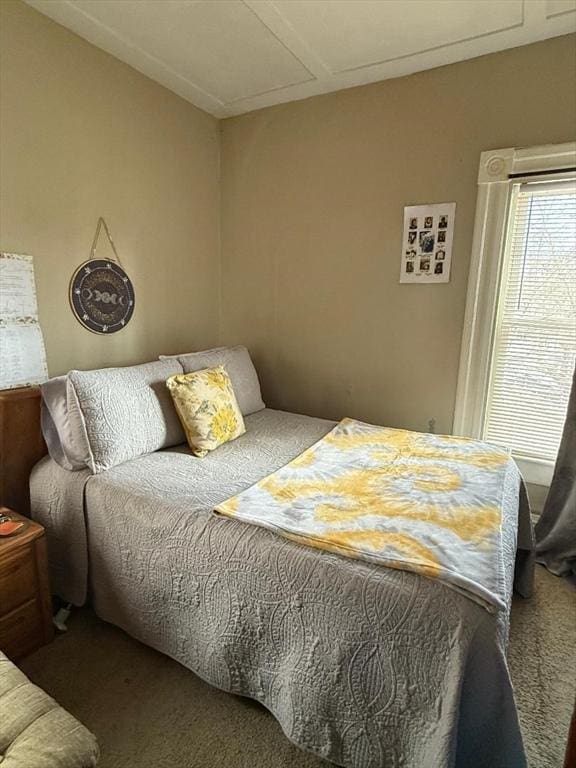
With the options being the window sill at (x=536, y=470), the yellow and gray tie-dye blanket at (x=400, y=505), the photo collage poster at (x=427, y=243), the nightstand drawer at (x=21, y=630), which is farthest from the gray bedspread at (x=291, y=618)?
the photo collage poster at (x=427, y=243)

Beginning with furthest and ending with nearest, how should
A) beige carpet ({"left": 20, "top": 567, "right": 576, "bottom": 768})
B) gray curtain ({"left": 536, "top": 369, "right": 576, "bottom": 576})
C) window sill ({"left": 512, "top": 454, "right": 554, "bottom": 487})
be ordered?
window sill ({"left": 512, "top": 454, "right": 554, "bottom": 487}) → gray curtain ({"left": 536, "top": 369, "right": 576, "bottom": 576}) → beige carpet ({"left": 20, "top": 567, "right": 576, "bottom": 768})

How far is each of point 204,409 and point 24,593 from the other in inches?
39.5

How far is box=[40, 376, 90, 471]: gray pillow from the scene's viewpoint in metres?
1.75

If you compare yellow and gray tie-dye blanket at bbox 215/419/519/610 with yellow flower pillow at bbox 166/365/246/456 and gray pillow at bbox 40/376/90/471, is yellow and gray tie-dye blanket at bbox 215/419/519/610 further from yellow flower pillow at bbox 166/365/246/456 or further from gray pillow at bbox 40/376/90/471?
gray pillow at bbox 40/376/90/471

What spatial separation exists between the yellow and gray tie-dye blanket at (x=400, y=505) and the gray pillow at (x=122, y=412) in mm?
604

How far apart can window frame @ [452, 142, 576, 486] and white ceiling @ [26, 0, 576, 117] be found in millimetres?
545

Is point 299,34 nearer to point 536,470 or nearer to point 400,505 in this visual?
point 400,505

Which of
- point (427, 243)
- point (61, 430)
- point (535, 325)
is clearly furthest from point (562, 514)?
point (61, 430)

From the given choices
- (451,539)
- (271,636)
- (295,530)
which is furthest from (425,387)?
(271,636)

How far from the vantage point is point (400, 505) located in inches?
59.2

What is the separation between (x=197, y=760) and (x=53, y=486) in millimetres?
1123

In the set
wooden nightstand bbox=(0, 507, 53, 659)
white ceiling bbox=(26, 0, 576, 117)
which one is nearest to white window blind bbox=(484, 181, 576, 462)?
white ceiling bbox=(26, 0, 576, 117)

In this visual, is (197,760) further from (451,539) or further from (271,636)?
(451,539)

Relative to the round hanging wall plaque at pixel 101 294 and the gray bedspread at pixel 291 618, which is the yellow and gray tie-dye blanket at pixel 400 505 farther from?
the round hanging wall plaque at pixel 101 294
